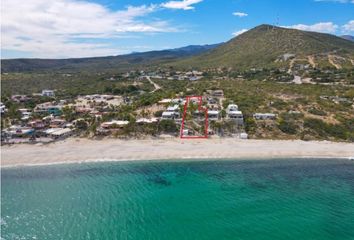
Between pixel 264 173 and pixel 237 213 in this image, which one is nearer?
pixel 237 213

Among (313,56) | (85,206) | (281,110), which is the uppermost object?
(313,56)

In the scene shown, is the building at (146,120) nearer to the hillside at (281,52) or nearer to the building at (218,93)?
the building at (218,93)

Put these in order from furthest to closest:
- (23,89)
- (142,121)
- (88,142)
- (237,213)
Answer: (23,89) < (142,121) < (88,142) < (237,213)

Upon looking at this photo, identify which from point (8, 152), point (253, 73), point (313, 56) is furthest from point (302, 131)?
point (313, 56)

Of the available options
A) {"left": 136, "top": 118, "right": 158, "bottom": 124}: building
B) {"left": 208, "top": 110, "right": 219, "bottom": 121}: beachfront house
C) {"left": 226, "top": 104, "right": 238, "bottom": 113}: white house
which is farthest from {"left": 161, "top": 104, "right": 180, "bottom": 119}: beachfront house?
{"left": 226, "top": 104, "right": 238, "bottom": 113}: white house

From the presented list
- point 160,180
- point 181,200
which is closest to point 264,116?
point 160,180

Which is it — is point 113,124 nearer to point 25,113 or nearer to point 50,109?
point 50,109

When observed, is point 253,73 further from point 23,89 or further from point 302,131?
point 23,89

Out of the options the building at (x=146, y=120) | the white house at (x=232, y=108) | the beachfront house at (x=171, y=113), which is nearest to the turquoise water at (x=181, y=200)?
the building at (x=146, y=120)
